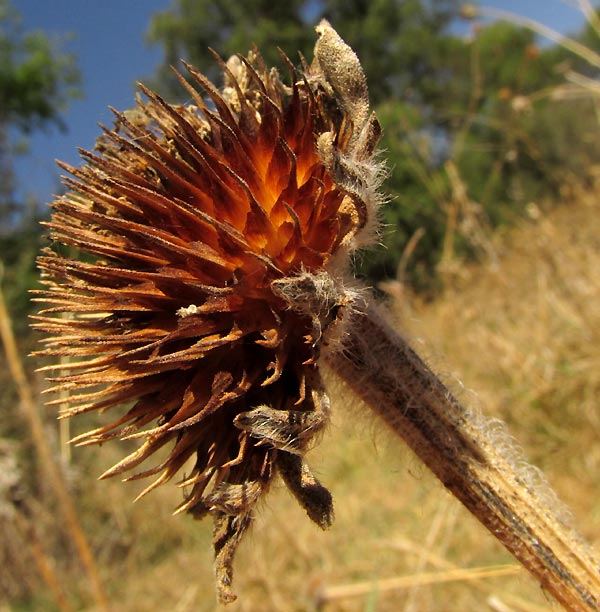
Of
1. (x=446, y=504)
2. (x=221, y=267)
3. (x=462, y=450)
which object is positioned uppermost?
(x=221, y=267)

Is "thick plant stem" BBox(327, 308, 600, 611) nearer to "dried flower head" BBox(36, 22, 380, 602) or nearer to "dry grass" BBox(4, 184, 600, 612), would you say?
"dried flower head" BBox(36, 22, 380, 602)

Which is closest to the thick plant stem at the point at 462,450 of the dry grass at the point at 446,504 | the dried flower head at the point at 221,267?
the dried flower head at the point at 221,267

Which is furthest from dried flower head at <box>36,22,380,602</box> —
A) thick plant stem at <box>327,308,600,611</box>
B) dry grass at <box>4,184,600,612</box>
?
dry grass at <box>4,184,600,612</box>

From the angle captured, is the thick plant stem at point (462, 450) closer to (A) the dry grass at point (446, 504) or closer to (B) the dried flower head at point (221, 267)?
(B) the dried flower head at point (221, 267)

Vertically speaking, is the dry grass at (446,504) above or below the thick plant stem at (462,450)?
below

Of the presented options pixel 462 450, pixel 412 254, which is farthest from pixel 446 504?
pixel 412 254

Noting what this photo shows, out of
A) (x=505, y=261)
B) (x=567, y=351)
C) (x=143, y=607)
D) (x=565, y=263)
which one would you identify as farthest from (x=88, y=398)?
(x=505, y=261)

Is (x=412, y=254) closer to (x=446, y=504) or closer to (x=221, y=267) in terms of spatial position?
(x=446, y=504)
